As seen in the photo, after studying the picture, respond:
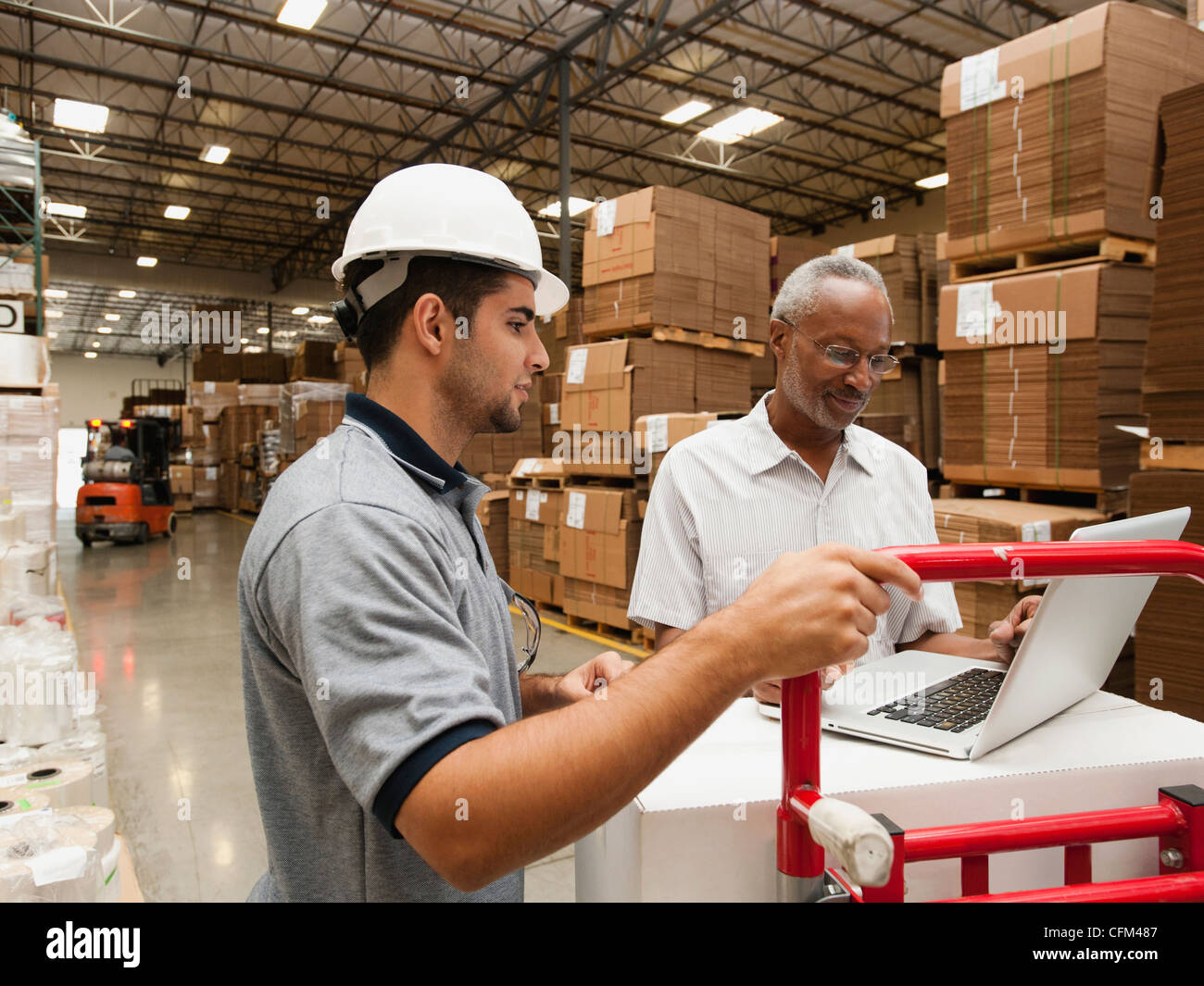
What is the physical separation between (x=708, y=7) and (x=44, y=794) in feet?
34.7

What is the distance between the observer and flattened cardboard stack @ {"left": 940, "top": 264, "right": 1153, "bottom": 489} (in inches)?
161

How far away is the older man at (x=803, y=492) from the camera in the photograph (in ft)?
7.79

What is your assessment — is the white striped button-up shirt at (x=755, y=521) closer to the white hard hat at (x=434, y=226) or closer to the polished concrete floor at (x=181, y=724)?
the white hard hat at (x=434, y=226)

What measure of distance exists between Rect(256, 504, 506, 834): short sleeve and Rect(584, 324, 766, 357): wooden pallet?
19.8 ft

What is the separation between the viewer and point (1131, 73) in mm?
3982

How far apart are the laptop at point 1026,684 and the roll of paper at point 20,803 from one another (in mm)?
2205

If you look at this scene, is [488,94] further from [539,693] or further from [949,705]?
[949,705]

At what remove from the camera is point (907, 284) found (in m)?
6.12

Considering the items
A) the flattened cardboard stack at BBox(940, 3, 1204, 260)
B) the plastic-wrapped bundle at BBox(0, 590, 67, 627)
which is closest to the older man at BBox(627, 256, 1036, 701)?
the flattened cardboard stack at BBox(940, 3, 1204, 260)

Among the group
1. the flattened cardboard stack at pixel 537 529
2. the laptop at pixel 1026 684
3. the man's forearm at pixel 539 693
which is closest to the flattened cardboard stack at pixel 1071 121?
the laptop at pixel 1026 684

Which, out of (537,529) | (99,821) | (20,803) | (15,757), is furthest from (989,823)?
(537,529)

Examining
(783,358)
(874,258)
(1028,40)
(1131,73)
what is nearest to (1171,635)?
(783,358)

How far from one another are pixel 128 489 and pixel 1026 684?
15569 mm
